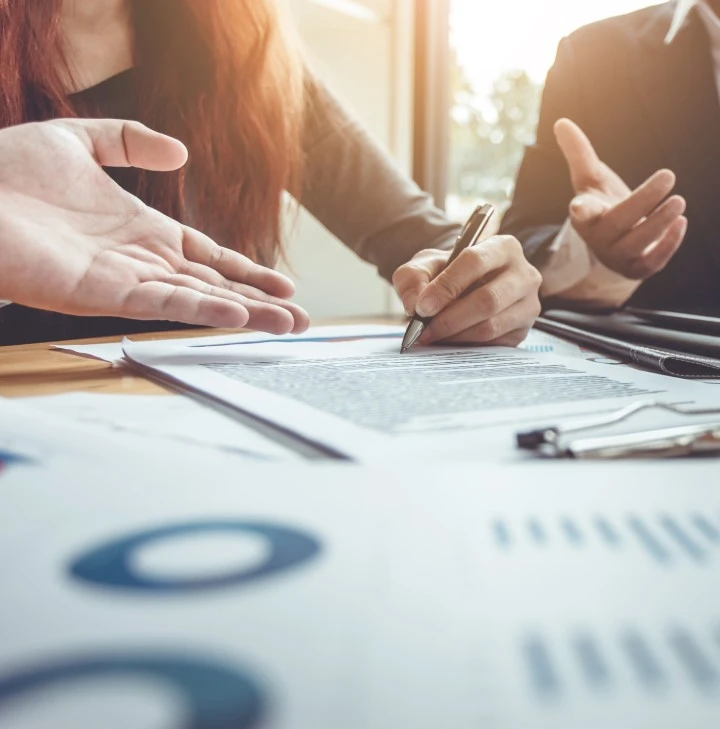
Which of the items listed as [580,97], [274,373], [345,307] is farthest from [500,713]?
[345,307]

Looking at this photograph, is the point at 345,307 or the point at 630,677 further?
the point at 345,307

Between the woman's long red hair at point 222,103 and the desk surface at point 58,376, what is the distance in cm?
45

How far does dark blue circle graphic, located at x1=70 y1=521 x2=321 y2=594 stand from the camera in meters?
0.17

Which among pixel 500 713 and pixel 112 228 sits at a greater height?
pixel 112 228

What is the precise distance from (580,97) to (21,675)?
5.25ft

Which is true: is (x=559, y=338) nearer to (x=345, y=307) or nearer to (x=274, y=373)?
(x=274, y=373)

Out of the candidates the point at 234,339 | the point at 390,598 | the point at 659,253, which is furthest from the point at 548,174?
the point at 390,598

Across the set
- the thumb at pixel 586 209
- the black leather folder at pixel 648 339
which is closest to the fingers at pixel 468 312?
the black leather folder at pixel 648 339

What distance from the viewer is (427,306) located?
580 mm

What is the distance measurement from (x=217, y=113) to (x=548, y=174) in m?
0.68

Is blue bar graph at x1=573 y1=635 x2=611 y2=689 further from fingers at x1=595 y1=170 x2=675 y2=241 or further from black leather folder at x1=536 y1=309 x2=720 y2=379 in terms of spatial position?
fingers at x1=595 y1=170 x2=675 y2=241

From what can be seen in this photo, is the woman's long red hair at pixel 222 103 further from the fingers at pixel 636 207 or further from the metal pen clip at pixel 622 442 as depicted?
the metal pen clip at pixel 622 442

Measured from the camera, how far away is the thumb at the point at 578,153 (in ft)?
3.03

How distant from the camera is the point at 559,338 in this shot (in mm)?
732
